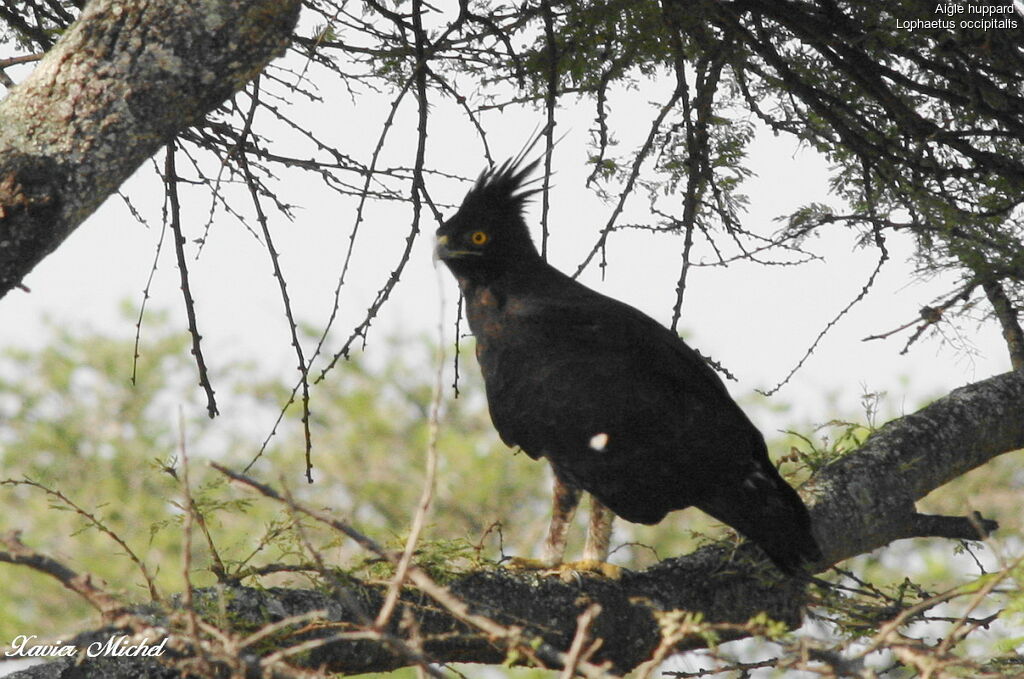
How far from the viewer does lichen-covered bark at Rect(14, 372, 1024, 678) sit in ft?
8.63

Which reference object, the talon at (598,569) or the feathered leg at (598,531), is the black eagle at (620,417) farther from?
the talon at (598,569)

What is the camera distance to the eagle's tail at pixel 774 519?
129 inches

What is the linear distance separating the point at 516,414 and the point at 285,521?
1.05m

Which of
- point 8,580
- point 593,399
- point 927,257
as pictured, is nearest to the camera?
point 593,399

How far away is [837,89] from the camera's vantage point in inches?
152

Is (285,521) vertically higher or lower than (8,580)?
lower

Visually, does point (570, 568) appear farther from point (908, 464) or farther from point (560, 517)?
point (908, 464)

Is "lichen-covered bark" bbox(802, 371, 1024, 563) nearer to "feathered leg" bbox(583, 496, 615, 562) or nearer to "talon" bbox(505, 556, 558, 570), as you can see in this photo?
"feathered leg" bbox(583, 496, 615, 562)

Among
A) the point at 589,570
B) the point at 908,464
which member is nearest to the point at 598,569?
the point at 589,570

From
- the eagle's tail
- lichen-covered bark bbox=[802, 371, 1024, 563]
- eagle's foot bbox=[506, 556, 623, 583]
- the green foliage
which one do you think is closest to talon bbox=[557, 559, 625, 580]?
eagle's foot bbox=[506, 556, 623, 583]

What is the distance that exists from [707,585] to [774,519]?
12.8 inches

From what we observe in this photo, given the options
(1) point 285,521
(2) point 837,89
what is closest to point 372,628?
(1) point 285,521

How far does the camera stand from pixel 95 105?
2.26 m

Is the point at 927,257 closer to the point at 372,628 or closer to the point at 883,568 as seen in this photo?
the point at 372,628
